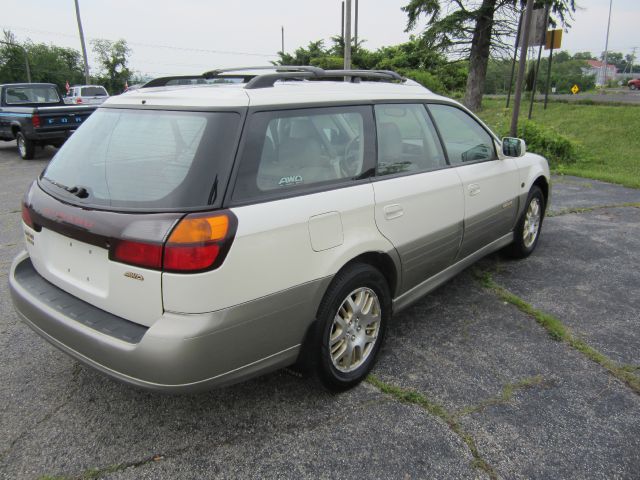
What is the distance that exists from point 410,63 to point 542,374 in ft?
95.3

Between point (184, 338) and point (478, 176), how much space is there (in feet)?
8.61

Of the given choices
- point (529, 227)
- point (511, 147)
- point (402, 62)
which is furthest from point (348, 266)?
point (402, 62)

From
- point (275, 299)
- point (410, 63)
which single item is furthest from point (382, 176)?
point (410, 63)

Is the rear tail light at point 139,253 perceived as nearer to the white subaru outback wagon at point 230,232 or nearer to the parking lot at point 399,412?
the white subaru outback wagon at point 230,232

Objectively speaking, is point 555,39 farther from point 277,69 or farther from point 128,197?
point 128,197

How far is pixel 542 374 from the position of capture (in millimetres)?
2916

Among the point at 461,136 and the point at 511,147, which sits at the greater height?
the point at 461,136

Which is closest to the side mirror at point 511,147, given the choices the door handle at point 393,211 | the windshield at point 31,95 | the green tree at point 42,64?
the door handle at point 393,211

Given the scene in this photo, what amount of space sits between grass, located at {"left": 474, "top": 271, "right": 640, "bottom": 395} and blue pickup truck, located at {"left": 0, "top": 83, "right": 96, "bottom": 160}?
10.7 metres

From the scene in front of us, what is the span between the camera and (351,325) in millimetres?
2693

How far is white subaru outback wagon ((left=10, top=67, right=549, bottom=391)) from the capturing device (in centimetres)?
200

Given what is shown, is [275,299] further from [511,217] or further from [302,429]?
[511,217]

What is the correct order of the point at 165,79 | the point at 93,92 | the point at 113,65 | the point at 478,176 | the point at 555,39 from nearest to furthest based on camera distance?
the point at 165,79 → the point at 478,176 → the point at 555,39 → the point at 93,92 → the point at 113,65

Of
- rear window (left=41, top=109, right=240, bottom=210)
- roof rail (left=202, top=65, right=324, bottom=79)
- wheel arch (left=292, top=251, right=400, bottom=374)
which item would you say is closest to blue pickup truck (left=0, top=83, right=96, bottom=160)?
roof rail (left=202, top=65, right=324, bottom=79)
